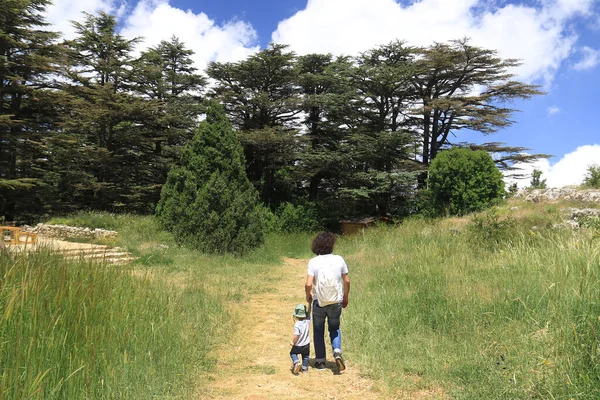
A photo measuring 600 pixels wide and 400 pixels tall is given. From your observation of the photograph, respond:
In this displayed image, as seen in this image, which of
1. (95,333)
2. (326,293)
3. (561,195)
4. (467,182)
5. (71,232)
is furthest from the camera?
(467,182)

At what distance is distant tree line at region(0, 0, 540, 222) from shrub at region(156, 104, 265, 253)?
8.65 meters

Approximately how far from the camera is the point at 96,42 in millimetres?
25359

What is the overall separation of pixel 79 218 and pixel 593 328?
1973 centimetres

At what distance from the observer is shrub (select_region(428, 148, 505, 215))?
59.7 feet

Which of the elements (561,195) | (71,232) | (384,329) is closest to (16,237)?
(384,329)

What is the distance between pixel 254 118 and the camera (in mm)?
26266

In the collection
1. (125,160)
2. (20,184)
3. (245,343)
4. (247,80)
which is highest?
(247,80)

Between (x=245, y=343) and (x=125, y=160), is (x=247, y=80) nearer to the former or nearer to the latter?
(x=125, y=160)

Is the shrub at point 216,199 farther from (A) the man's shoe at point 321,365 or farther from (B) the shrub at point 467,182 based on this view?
(B) the shrub at point 467,182

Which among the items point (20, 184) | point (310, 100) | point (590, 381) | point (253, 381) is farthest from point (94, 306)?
point (310, 100)

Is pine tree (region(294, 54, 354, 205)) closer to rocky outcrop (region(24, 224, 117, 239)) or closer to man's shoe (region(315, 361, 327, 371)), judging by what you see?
rocky outcrop (region(24, 224, 117, 239))

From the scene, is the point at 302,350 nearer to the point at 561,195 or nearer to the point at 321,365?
the point at 321,365

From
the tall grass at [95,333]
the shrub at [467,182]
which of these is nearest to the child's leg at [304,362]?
the tall grass at [95,333]

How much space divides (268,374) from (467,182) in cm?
1681
